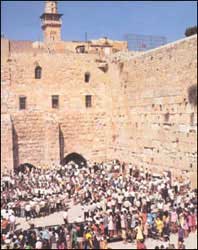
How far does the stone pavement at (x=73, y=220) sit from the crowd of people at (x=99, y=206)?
0.51 feet

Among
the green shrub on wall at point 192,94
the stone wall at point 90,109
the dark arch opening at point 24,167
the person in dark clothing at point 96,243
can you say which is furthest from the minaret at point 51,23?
the person in dark clothing at point 96,243

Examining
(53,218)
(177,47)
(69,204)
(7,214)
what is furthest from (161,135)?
(7,214)

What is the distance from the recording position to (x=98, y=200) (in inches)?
594

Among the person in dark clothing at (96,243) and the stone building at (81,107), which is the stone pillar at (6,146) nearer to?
the stone building at (81,107)

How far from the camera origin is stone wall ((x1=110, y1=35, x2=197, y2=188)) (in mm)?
16156

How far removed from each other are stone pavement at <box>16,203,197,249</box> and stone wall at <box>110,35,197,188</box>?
438 cm

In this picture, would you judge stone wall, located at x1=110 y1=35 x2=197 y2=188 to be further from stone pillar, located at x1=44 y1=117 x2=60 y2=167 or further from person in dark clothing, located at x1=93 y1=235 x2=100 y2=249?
person in dark clothing, located at x1=93 y1=235 x2=100 y2=249

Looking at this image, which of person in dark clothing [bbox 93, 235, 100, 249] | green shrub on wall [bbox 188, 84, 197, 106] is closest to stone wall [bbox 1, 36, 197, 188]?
green shrub on wall [bbox 188, 84, 197, 106]

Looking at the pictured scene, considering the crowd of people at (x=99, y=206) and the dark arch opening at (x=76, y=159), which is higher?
the dark arch opening at (x=76, y=159)

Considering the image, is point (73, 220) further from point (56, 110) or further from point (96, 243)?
point (56, 110)

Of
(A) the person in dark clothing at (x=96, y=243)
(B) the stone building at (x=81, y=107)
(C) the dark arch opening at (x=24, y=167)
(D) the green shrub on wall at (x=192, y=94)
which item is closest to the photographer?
(A) the person in dark clothing at (x=96, y=243)

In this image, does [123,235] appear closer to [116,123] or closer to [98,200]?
[98,200]

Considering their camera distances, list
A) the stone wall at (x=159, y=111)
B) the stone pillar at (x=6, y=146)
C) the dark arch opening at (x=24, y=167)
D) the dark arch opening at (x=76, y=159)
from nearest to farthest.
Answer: the stone wall at (x=159, y=111), the stone pillar at (x=6, y=146), the dark arch opening at (x=24, y=167), the dark arch opening at (x=76, y=159)

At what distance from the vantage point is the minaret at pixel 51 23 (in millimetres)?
34031
